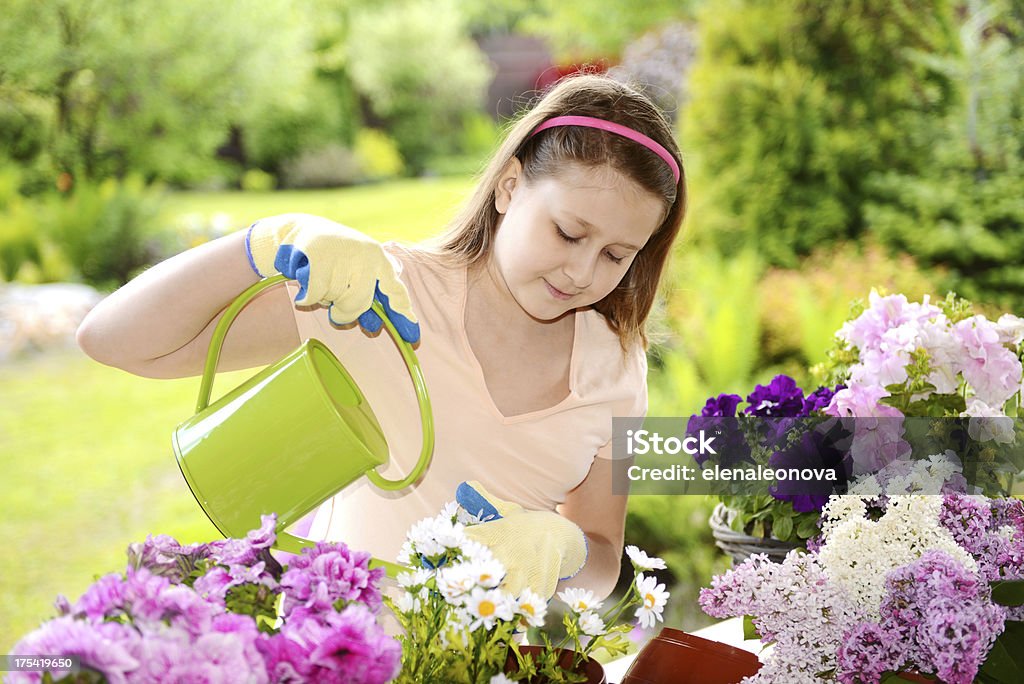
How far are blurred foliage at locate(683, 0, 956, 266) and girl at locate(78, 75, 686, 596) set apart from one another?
119 inches

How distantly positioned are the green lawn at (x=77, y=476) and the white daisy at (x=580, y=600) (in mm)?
2597

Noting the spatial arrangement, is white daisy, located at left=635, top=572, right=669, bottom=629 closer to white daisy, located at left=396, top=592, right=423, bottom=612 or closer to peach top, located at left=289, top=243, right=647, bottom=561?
white daisy, located at left=396, top=592, right=423, bottom=612

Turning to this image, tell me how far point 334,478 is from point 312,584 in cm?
19

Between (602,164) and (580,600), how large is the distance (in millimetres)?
540

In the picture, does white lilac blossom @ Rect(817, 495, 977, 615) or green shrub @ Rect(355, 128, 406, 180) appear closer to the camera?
white lilac blossom @ Rect(817, 495, 977, 615)

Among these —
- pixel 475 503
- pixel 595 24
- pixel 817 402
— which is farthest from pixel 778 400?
pixel 595 24

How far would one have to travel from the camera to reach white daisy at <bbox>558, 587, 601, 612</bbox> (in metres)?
0.69

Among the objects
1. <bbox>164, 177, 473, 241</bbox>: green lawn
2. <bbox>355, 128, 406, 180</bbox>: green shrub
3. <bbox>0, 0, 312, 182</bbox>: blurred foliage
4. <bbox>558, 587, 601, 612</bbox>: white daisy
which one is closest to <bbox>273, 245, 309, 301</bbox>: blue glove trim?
<bbox>558, 587, 601, 612</bbox>: white daisy

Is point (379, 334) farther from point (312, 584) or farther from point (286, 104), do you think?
point (286, 104)

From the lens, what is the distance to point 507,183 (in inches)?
45.4

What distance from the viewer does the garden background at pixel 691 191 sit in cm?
367

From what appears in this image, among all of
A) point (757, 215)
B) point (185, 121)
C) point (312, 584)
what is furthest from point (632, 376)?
point (185, 121)

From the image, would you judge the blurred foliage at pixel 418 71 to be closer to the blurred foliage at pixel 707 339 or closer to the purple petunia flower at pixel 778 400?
the blurred foliage at pixel 707 339

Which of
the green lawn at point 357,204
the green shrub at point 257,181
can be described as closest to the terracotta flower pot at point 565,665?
the green lawn at point 357,204
